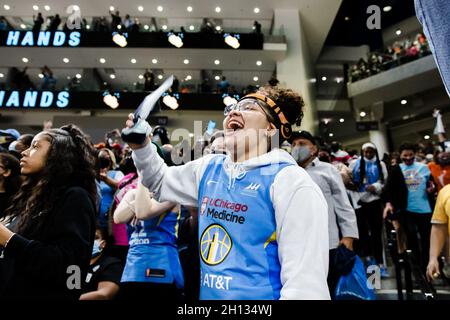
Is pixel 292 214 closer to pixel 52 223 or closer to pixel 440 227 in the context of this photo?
pixel 52 223

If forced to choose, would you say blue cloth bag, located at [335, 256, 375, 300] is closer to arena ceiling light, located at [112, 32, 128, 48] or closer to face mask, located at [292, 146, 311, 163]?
face mask, located at [292, 146, 311, 163]

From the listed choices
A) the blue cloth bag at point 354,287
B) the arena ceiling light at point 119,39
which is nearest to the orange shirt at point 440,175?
the blue cloth bag at point 354,287

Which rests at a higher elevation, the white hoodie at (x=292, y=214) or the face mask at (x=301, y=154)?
the face mask at (x=301, y=154)

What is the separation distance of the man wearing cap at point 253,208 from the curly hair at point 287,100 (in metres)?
0.06

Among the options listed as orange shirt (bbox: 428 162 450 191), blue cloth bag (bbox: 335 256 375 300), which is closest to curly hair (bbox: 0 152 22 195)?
blue cloth bag (bbox: 335 256 375 300)

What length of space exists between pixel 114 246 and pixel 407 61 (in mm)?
16173

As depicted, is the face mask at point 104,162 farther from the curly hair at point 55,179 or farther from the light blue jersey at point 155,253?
the curly hair at point 55,179

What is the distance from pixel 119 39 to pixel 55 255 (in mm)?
14149

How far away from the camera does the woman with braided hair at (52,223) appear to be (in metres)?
1.37

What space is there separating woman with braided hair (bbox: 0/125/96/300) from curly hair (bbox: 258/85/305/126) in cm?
106

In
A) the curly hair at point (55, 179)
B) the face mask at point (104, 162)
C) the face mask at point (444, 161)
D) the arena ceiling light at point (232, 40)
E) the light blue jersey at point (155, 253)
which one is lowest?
the light blue jersey at point (155, 253)

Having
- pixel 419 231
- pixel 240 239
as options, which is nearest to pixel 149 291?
pixel 240 239

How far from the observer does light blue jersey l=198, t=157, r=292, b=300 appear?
3.61 feet

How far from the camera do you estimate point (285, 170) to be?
4.01 feet
